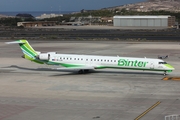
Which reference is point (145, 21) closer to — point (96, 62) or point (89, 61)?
point (89, 61)

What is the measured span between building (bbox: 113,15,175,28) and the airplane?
12229cm

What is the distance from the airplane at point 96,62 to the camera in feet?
157

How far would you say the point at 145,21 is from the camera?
563ft

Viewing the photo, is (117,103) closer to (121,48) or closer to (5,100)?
(5,100)

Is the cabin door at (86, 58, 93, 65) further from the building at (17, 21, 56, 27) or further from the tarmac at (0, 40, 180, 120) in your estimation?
the building at (17, 21, 56, 27)

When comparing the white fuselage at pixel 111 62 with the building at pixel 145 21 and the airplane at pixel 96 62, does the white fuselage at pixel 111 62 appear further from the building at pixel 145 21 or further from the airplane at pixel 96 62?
the building at pixel 145 21

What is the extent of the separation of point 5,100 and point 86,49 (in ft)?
144

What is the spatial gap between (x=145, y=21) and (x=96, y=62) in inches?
4936

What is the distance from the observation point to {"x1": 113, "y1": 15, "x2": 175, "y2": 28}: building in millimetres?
169325

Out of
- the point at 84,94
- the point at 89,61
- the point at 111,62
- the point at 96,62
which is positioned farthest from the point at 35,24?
the point at 84,94

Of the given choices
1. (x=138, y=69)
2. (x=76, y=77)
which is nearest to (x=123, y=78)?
(x=138, y=69)

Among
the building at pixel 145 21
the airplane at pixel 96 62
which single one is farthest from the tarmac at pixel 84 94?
the building at pixel 145 21

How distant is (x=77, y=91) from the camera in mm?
39500

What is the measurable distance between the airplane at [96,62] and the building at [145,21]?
4814 inches
